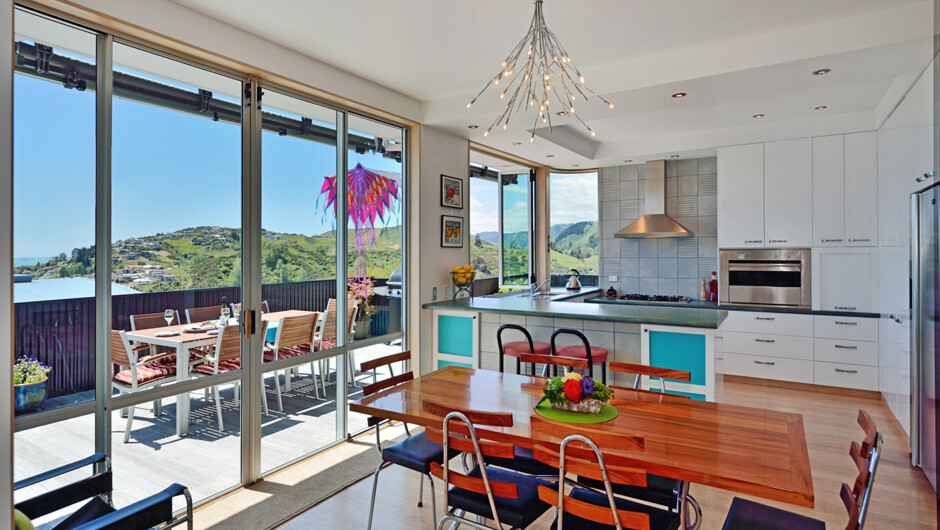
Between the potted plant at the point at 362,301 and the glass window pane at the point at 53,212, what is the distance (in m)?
1.78

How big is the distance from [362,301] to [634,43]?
2.71m

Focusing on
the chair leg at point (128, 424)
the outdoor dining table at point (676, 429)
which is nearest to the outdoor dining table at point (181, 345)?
the chair leg at point (128, 424)

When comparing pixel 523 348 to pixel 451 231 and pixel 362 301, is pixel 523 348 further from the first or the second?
pixel 451 231

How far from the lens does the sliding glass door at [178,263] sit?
7.25 ft

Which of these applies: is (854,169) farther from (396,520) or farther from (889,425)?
(396,520)

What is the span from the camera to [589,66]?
11.6 feet

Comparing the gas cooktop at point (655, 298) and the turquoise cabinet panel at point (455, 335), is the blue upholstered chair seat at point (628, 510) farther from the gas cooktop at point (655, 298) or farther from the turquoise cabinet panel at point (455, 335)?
the gas cooktop at point (655, 298)

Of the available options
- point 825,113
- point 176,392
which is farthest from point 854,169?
point 176,392

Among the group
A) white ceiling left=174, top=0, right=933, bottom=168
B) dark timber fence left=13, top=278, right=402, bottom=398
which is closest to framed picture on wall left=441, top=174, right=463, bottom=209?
white ceiling left=174, top=0, right=933, bottom=168

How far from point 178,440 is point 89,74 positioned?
1.93m

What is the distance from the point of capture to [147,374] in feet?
8.48

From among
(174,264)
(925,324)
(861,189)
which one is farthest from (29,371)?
(861,189)

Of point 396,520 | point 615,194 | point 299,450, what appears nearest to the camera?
point 396,520

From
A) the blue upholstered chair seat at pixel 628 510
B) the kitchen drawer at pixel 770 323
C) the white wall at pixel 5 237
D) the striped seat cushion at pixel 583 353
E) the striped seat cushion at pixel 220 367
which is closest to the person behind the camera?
the white wall at pixel 5 237
